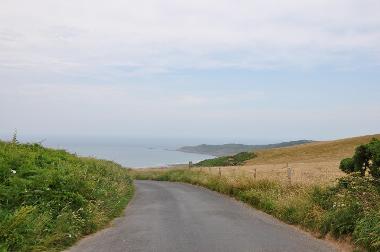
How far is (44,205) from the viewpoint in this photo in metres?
11.9

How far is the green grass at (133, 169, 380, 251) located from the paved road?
44 centimetres

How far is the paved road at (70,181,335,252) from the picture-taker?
10.6 metres

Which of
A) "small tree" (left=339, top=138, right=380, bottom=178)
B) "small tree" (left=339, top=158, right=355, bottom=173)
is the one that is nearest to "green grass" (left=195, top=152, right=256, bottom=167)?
"small tree" (left=339, top=158, right=355, bottom=173)

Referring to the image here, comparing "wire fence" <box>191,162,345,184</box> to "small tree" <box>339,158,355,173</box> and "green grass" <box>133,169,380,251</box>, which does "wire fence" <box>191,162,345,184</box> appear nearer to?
"small tree" <box>339,158,355,173</box>

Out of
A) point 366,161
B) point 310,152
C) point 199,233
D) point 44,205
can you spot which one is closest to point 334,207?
point 366,161

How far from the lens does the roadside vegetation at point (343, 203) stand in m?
10.3

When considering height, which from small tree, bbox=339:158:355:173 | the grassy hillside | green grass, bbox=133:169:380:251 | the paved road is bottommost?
the paved road

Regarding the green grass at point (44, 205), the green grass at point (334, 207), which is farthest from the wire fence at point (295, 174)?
the green grass at point (44, 205)

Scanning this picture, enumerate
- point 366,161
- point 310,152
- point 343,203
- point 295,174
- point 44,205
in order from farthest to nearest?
point 310,152 < point 295,174 < point 366,161 < point 343,203 < point 44,205

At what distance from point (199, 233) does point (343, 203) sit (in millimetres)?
3653

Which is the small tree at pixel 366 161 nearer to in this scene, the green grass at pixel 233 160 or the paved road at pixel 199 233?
the paved road at pixel 199 233

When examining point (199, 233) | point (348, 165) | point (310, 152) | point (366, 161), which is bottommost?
point (199, 233)

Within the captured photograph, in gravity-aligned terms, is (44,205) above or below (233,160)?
below

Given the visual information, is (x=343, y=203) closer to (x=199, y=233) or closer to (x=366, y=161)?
(x=366, y=161)
